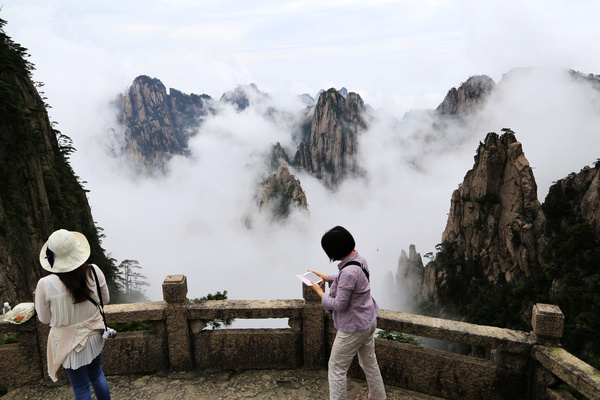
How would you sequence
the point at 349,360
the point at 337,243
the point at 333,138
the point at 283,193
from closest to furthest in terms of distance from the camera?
the point at 337,243 → the point at 349,360 → the point at 283,193 → the point at 333,138

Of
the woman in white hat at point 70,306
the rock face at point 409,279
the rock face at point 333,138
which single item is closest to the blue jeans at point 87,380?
the woman in white hat at point 70,306

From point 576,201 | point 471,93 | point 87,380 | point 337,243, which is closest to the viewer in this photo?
point 337,243

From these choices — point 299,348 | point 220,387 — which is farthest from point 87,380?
point 299,348

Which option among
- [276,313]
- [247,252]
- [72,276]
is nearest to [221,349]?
[276,313]

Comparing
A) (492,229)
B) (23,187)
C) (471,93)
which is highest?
(471,93)

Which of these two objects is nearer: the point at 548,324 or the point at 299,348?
the point at 548,324

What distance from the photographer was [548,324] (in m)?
4.62

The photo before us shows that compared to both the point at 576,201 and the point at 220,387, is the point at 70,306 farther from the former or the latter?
the point at 576,201

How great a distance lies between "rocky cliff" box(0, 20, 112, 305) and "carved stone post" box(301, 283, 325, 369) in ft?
48.5

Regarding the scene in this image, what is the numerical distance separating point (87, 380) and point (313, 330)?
289 centimetres

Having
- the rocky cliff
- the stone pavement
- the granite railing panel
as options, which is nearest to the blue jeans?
the stone pavement

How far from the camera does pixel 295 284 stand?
132250 mm

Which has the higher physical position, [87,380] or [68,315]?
[68,315]

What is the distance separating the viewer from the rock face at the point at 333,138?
495 ft
